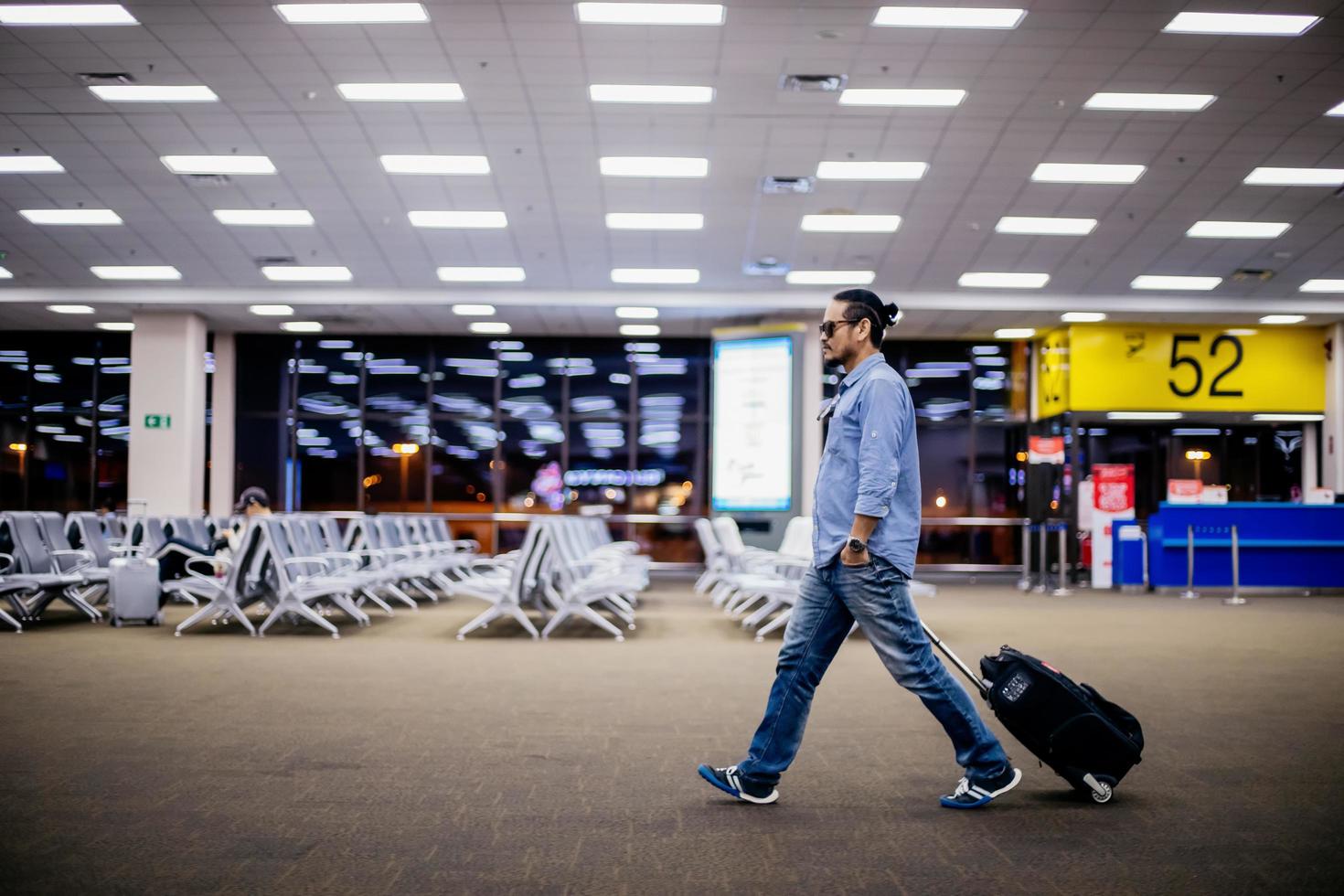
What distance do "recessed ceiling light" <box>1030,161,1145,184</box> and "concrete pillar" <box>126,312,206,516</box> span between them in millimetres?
12764

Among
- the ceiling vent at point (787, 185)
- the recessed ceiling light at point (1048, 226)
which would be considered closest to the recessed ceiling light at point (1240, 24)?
the ceiling vent at point (787, 185)

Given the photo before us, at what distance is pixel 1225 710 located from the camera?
194 inches

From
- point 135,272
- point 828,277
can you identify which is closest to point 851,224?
point 828,277

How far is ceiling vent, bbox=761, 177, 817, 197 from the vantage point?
11461mm

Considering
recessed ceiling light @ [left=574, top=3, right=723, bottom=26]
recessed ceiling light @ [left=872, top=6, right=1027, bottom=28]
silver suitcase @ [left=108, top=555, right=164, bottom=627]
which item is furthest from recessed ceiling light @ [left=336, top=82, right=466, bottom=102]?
silver suitcase @ [left=108, top=555, right=164, bottom=627]

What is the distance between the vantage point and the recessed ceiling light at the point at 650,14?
8.06 m

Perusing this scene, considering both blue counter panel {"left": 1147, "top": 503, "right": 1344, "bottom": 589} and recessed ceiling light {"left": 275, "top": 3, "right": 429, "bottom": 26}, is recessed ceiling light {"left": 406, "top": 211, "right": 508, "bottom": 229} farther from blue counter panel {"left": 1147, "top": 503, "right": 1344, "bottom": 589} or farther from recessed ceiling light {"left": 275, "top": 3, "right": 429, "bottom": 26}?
blue counter panel {"left": 1147, "top": 503, "right": 1344, "bottom": 589}

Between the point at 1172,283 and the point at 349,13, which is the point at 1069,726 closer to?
the point at 349,13

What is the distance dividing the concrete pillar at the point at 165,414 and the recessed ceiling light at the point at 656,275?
700 cm

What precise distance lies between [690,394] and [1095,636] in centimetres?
1129

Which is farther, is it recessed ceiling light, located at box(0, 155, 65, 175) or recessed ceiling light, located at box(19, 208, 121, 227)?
recessed ceiling light, located at box(19, 208, 121, 227)

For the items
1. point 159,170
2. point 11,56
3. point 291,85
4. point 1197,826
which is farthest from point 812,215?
point 1197,826

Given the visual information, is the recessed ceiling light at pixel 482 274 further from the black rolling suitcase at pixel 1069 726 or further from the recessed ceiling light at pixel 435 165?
the black rolling suitcase at pixel 1069 726

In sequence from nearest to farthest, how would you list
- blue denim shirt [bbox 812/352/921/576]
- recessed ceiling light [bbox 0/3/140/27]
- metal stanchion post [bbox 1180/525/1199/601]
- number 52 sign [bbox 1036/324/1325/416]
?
blue denim shirt [bbox 812/352/921/576], recessed ceiling light [bbox 0/3/140/27], metal stanchion post [bbox 1180/525/1199/601], number 52 sign [bbox 1036/324/1325/416]
